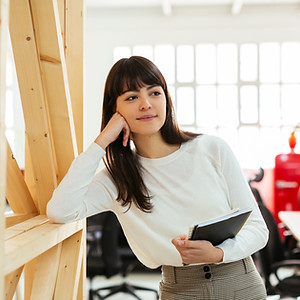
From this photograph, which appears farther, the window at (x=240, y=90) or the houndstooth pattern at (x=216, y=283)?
the window at (x=240, y=90)

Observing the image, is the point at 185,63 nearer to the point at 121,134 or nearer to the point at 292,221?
the point at 292,221

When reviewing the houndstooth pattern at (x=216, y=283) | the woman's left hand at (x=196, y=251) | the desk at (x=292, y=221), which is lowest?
the desk at (x=292, y=221)

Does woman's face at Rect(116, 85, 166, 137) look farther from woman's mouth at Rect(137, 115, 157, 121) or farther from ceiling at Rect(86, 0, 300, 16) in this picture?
ceiling at Rect(86, 0, 300, 16)

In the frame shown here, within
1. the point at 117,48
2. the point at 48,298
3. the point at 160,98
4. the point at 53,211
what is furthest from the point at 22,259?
the point at 117,48

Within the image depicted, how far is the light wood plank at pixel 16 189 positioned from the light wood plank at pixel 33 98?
7 cm

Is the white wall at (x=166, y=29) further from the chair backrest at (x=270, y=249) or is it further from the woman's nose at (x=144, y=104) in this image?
the woman's nose at (x=144, y=104)

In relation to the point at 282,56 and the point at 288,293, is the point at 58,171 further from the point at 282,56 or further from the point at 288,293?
the point at 282,56

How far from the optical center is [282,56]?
8.09 m

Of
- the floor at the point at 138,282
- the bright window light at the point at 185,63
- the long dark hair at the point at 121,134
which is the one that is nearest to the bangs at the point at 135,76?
the long dark hair at the point at 121,134

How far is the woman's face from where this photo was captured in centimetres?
185

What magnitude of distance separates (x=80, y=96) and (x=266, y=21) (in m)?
6.62

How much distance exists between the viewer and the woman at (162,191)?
70.3 inches

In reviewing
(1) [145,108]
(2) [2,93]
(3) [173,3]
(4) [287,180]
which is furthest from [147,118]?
(3) [173,3]

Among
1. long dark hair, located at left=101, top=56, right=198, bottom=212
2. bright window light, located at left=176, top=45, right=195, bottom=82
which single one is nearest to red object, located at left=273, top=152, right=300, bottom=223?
bright window light, located at left=176, top=45, right=195, bottom=82
